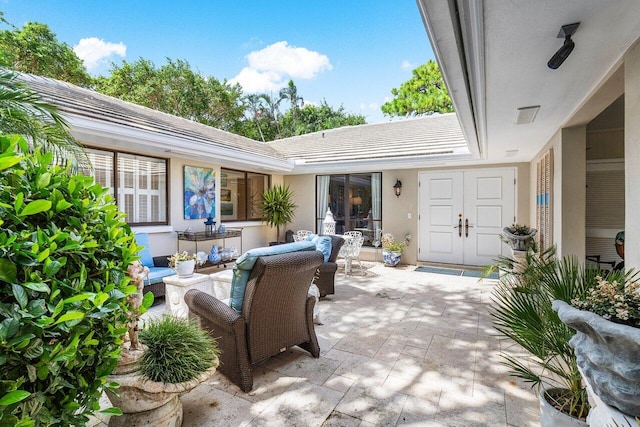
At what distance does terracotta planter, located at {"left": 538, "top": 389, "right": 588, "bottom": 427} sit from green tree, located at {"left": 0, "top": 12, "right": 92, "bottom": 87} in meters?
18.1

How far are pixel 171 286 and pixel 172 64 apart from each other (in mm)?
17022

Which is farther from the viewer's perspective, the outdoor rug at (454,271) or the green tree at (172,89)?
the green tree at (172,89)

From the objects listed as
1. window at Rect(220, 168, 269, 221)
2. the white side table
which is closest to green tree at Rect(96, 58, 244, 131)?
window at Rect(220, 168, 269, 221)

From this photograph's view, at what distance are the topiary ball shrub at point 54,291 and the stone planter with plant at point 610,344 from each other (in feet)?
6.29

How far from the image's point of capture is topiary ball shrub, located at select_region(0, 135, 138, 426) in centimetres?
103

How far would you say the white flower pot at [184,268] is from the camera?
13.5ft

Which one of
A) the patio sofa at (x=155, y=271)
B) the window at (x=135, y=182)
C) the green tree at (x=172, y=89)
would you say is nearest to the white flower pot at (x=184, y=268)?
the patio sofa at (x=155, y=271)

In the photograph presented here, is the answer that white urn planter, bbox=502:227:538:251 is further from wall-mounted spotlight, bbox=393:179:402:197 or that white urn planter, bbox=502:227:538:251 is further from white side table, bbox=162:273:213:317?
white side table, bbox=162:273:213:317

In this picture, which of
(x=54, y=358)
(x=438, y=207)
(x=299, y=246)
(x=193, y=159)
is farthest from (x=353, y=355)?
(x=438, y=207)

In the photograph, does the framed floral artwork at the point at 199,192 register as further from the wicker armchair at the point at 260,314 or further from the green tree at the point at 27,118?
the wicker armchair at the point at 260,314

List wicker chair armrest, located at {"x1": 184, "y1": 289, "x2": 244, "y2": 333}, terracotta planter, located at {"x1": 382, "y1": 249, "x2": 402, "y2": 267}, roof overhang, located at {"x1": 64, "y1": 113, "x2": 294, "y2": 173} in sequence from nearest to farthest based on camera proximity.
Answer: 1. wicker chair armrest, located at {"x1": 184, "y1": 289, "x2": 244, "y2": 333}
2. roof overhang, located at {"x1": 64, "y1": 113, "x2": 294, "y2": 173}
3. terracotta planter, located at {"x1": 382, "y1": 249, "x2": 402, "y2": 267}

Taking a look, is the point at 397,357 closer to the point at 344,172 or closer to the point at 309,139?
the point at 344,172

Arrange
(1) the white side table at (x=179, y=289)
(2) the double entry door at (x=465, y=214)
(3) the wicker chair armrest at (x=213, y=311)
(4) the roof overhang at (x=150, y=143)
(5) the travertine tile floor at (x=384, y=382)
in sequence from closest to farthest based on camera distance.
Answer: (5) the travertine tile floor at (x=384, y=382)
(3) the wicker chair armrest at (x=213, y=311)
(1) the white side table at (x=179, y=289)
(4) the roof overhang at (x=150, y=143)
(2) the double entry door at (x=465, y=214)

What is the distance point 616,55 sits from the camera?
221cm
